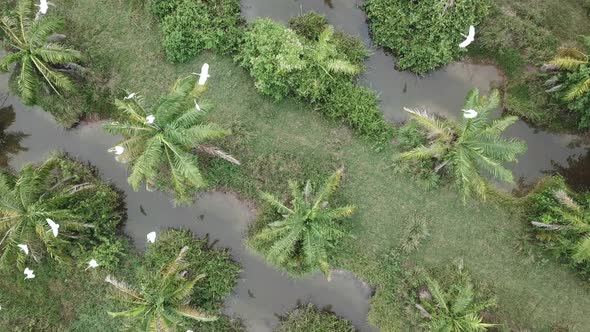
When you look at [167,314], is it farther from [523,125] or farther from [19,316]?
[523,125]

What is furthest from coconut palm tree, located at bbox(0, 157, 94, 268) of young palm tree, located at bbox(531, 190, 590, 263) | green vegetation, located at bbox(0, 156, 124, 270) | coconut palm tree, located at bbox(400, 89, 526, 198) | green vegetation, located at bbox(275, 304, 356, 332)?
young palm tree, located at bbox(531, 190, 590, 263)

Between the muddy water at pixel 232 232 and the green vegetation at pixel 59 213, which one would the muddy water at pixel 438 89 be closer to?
the muddy water at pixel 232 232

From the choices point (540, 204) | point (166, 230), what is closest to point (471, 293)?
point (540, 204)

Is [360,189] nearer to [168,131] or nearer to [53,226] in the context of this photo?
[168,131]

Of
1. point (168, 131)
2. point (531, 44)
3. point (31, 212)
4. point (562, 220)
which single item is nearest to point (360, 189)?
point (562, 220)

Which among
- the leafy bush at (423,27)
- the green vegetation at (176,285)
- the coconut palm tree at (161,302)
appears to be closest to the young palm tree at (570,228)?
the leafy bush at (423,27)
